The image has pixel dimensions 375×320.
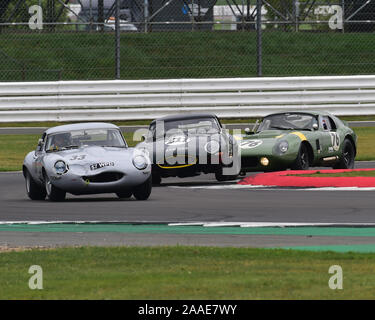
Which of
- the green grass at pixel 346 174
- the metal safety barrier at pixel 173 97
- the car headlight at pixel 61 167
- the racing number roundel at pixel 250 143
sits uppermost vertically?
the metal safety barrier at pixel 173 97

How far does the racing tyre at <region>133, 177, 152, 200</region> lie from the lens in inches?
600

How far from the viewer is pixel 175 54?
30.6 metres

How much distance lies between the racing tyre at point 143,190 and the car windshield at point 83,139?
91 cm

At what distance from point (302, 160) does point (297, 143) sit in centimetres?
40

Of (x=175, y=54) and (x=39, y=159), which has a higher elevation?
(x=175, y=54)

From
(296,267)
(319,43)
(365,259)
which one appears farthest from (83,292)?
(319,43)

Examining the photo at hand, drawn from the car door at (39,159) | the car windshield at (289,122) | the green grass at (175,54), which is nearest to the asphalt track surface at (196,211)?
the car door at (39,159)

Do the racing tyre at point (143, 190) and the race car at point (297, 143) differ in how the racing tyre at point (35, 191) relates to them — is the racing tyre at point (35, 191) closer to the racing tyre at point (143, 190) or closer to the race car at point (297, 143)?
the racing tyre at point (143, 190)

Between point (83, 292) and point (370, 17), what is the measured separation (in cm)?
2741

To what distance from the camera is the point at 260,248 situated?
10266 millimetres

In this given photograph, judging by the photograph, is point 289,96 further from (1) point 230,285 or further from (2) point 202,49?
(1) point 230,285

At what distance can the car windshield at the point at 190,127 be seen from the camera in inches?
704

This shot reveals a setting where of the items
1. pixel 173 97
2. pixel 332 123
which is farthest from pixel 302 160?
pixel 173 97

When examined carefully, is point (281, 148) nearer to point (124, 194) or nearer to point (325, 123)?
point (325, 123)
